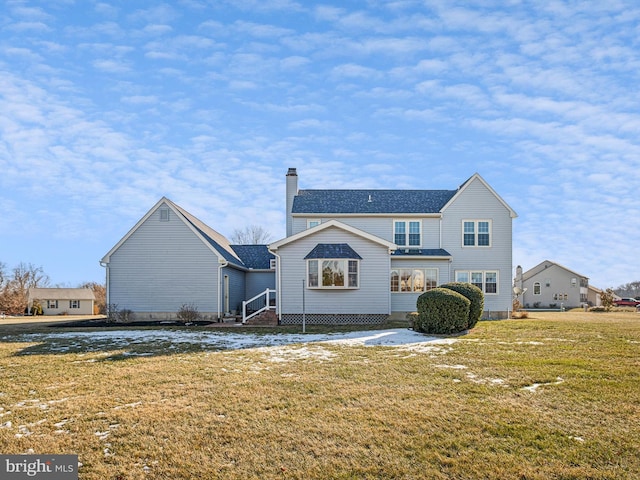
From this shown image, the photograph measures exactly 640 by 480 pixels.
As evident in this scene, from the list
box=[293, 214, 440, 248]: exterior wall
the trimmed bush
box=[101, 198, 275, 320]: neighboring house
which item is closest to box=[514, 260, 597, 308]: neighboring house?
box=[293, 214, 440, 248]: exterior wall

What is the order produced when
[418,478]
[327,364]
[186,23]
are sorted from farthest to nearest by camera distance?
[186,23]
[327,364]
[418,478]

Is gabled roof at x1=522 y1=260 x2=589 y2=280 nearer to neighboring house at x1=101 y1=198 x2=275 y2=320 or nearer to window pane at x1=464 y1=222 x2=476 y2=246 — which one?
window pane at x1=464 y1=222 x2=476 y2=246

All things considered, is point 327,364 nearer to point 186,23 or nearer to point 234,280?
point 186,23

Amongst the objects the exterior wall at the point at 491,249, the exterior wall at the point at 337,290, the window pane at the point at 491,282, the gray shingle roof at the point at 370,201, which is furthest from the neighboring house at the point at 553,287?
the exterior wall at the point at 337,290

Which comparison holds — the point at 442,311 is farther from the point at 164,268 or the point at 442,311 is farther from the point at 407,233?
the point at 164,268

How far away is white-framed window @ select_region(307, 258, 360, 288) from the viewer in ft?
71.0

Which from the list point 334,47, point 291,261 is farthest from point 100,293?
Answer: point 334,47

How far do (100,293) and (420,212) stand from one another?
47.6m

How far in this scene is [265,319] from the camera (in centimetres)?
2283

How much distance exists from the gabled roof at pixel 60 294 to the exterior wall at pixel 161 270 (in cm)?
3658

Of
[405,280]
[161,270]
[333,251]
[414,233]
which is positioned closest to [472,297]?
[405,280]

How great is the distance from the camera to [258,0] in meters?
13.1

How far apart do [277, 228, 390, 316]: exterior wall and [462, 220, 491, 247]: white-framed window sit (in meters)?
6.84

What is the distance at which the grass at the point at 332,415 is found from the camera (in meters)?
5.15
